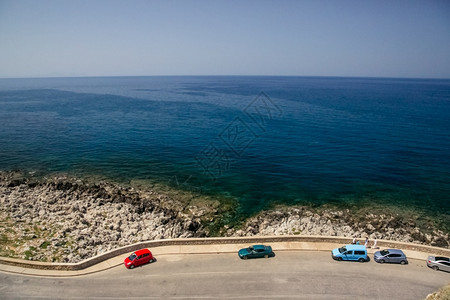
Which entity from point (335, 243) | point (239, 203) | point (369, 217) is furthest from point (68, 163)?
point (369, 217)

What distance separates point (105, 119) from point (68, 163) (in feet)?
156

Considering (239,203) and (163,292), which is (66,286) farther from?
(239,203)

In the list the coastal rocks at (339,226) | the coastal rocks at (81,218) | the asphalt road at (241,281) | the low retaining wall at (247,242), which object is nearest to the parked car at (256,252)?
the asphalt road at (241,281)

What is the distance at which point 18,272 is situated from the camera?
2558 cm

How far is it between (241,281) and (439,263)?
20.4 m

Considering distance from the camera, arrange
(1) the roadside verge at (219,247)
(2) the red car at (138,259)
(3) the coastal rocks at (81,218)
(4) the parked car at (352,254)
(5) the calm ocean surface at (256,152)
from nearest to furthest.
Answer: (2) the red car at (138,259), (1) the roadside verge at (219,247), (4) the parked car at (352,254), (3) the coastal rocks at (81,218), (5) the calm ocean surface at (256,152)

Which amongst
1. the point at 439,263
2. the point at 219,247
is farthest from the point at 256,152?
the point at 439,263

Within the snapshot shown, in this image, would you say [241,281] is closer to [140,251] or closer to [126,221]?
[140,251]

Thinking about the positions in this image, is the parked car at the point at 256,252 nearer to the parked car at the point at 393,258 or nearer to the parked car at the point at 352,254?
the parked car at the point at 352,254

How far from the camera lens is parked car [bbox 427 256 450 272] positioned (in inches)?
1059

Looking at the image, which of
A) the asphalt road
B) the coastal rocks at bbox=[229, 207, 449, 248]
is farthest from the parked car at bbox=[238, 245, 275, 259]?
the coastal rocks at bbox=[229, 207, 449, 248]

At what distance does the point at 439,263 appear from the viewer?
2698 centimetres

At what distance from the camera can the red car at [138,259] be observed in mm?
26422

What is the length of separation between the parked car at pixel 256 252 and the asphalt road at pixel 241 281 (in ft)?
1.78
